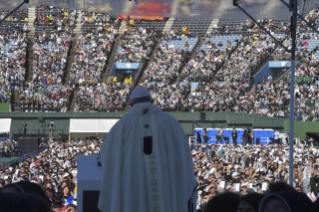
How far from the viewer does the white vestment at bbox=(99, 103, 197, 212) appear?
350 centimetres

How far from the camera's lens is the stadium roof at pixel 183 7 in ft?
22.9

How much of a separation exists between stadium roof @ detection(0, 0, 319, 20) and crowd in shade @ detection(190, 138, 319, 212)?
Result: 2.33 m

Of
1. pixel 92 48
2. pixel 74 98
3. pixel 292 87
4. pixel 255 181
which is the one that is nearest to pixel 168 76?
pixel 74 98

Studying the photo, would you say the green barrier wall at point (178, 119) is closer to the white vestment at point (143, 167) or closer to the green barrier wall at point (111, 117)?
the green barrier wall at point (111, 117)

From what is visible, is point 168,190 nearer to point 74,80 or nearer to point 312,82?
point 312,82

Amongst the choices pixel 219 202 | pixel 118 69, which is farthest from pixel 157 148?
pixel 118 69

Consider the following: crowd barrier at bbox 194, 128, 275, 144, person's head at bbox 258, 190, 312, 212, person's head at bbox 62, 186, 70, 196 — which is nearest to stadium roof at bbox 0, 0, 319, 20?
person's head at bbox 62, 186, 70, 196

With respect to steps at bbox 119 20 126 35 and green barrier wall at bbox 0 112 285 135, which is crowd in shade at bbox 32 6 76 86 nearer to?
green barrier wall at bbox 0 112 285 135

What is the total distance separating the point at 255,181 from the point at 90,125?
23.0m

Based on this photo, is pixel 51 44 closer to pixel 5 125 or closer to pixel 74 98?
pixel 74 98

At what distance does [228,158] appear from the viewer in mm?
19281

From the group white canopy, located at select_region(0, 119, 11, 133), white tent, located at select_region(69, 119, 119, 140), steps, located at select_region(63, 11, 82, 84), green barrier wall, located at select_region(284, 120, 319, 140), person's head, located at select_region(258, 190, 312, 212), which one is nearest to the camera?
person's head, located at select_region(258, 190, 312, 212)

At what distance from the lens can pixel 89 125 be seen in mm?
33250

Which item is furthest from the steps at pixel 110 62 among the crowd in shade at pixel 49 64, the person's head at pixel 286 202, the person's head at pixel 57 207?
the person's head at pixel 286 202
